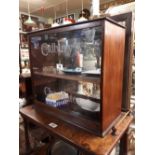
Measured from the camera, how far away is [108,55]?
85 cm

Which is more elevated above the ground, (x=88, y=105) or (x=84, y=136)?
(x=88, y=105)

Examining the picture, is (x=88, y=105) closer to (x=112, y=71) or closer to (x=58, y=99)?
(x=58, y=99)

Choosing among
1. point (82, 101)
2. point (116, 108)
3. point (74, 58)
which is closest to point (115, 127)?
point (116, 108)

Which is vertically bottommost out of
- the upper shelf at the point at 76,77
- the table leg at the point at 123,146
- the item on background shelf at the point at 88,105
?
the table leg at the point at 123,146

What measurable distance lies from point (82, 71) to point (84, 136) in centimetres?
44

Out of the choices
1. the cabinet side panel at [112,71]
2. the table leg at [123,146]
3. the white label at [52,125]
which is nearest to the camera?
the cabinet side panel at [112,71]

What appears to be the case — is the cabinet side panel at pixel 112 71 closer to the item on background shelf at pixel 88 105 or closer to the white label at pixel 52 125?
the item on background shelf at pixel 88 105

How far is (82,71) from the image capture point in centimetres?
110

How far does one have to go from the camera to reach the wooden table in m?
0.84

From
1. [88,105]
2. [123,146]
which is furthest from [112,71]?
[123,146]

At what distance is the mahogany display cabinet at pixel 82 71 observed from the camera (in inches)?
34.3

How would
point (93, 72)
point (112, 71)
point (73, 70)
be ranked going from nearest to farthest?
1. point (112, 71)
2. point (93, 72)
3. point (73, 70)

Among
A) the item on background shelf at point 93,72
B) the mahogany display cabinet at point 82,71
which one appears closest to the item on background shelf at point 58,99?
the mahogany display cabinet at point 82,71
